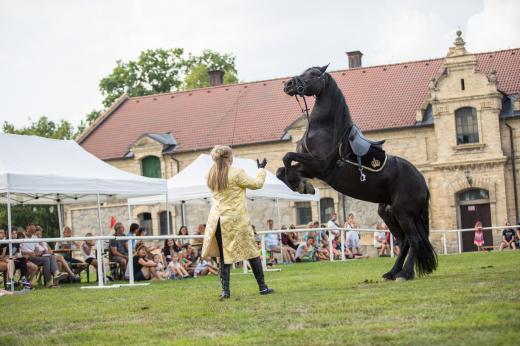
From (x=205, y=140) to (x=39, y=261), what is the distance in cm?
3302

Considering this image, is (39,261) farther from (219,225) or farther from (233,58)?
(233,58)

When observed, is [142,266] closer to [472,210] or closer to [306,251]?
[306,251]

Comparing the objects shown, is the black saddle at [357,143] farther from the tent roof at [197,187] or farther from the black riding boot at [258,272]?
the tent roof at [197,187]

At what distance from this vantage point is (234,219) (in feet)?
37.2

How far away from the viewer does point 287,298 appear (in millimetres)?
10711

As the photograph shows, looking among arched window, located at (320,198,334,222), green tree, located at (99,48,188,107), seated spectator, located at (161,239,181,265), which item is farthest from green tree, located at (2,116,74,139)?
seated spectator, located at (161,239,181,265)

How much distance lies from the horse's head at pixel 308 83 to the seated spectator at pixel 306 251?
17.0 meters

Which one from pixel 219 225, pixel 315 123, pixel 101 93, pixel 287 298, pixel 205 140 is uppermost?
pixel 101 93

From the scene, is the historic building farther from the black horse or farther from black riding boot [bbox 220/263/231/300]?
black riding boot [bbox 220/263/231/300]

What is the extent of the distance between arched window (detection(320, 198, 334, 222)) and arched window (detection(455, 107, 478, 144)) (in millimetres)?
8186

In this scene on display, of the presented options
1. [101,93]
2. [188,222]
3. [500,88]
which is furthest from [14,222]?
[500,88]

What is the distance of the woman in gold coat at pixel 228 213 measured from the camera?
37.2ft

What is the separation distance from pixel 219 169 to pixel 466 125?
125 feet

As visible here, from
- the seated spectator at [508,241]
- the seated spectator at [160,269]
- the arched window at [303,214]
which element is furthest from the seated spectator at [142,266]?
the arched window at [303,214]
